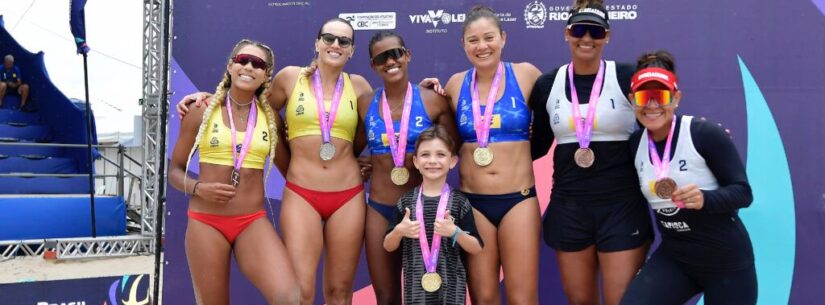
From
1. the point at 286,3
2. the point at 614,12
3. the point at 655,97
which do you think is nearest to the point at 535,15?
the point at 614,12

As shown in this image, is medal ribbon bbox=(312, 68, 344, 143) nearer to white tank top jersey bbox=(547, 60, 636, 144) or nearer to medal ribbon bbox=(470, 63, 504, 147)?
medal ribbon bbox=(470, 63, 504, 147)

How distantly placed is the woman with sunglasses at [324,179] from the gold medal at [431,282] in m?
0.52

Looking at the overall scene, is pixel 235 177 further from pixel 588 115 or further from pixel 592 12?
pixel 592 12

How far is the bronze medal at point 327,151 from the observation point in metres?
3.52

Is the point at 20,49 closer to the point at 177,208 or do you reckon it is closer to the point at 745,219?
the point at 177,208

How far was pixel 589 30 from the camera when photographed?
3.21 m

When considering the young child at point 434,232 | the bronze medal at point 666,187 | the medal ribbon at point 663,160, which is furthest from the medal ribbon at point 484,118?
the bronze medal at point 666,187

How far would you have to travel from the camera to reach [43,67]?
13.0 meters

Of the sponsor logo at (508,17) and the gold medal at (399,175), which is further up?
the sponsor logo at (508,17)

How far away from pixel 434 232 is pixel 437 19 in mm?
2001

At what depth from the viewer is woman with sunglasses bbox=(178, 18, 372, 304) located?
11.4 feet

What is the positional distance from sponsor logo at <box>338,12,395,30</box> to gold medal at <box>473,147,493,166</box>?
5.43 feet

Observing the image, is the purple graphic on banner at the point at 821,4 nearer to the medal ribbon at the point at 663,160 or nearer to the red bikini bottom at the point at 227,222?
the medal ribbon at the point at 663,160

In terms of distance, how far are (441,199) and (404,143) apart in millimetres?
414
